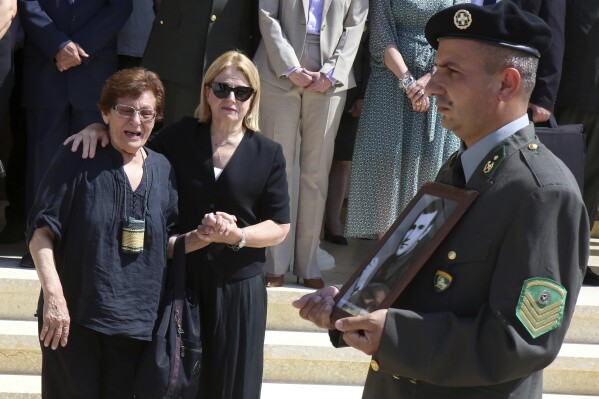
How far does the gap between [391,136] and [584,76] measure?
128cm

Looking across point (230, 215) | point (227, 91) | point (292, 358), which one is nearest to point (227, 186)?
point (230, 215)

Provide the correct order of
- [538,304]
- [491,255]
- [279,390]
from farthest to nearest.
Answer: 1. [279,390]
2. [491,255]
3. [538,304]

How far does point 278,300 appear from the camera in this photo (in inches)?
220

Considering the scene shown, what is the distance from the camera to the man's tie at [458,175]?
249cm

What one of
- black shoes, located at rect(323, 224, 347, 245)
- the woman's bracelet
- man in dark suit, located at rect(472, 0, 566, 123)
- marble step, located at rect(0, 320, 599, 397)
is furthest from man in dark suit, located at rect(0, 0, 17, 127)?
man in dark suit, located at rect(472, 0, 566, 123)

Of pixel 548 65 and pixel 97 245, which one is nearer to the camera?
Result: pixel 97 245

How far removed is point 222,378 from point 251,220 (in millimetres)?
660

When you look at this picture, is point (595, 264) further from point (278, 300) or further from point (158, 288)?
point (158, 288)

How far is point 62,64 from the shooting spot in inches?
223

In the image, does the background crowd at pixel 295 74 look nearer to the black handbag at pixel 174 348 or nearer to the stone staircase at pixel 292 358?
the stone staircase at pixel 292 358

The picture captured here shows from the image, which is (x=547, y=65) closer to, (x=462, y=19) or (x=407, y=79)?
(x=407, y=79)

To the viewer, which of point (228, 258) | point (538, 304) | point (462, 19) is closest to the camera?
point (538, 304)

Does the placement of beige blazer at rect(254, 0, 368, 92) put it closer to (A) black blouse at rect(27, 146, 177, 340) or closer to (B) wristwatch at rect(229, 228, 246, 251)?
(B) wristwatch at rect(229, 228, 246, 251)

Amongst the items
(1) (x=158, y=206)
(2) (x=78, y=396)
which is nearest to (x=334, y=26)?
(1) (x=158, y=206)
